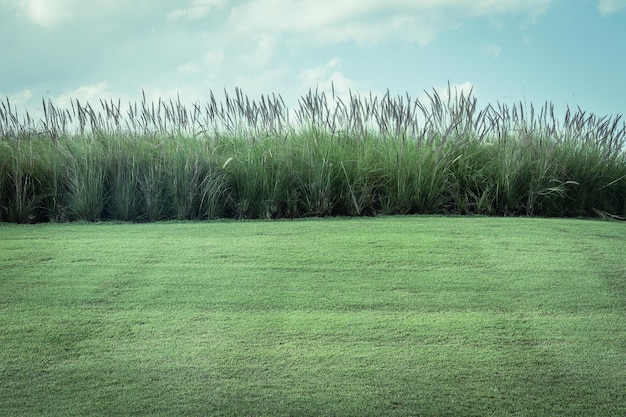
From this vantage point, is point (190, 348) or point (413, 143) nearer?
point (190, 348)

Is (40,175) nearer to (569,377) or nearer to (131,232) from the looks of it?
(131,232)

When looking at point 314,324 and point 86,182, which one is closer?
point 314,324

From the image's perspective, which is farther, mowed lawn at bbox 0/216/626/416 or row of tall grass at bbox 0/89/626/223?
row of tall grass at bbox 0/89/626/223

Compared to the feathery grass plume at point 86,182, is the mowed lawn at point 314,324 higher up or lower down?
lower down

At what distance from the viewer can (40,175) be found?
20.1ft

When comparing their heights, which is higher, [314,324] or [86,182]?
[86,182]

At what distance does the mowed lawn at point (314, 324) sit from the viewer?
248 cm

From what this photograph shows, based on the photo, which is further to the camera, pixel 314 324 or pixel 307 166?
pixel 307 166

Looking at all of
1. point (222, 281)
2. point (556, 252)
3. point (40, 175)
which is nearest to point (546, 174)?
point (556, 252)

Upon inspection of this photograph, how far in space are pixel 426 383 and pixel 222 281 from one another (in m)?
1.37

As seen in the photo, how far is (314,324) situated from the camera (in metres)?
3.00

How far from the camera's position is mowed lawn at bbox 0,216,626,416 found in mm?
2479

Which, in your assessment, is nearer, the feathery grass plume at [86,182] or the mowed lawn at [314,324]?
the mowed lawn at [314,324]

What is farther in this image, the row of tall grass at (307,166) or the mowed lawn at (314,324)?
the row of tall grass at (307,166)
